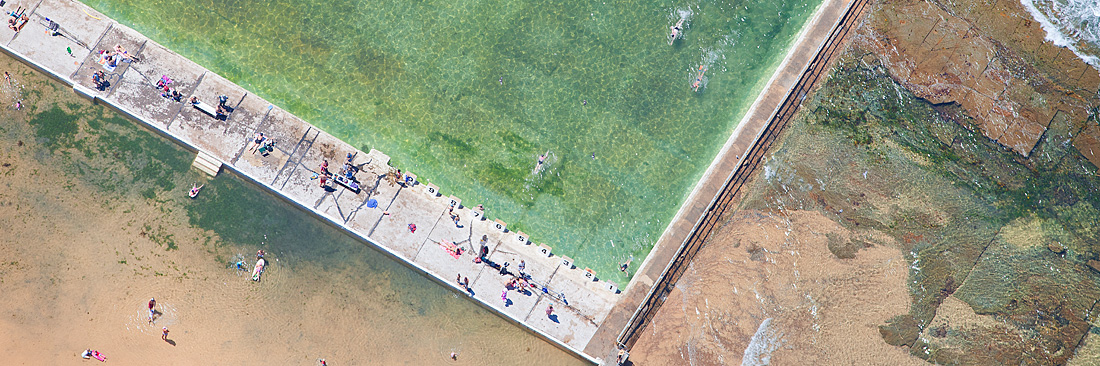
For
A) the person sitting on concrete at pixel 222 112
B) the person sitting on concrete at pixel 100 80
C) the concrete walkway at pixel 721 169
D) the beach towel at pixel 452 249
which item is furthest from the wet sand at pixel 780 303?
the person sitting on concrete at pixel 100 80

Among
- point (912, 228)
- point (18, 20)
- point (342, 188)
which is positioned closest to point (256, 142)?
point (342, 188)

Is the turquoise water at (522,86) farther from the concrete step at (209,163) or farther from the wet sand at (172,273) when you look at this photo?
the wet sand at (172,273)

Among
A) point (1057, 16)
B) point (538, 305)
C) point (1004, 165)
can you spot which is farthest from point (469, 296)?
point (1057, 16)

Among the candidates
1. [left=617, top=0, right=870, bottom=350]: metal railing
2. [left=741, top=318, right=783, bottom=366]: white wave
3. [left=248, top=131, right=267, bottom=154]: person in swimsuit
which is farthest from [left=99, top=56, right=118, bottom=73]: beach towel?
[left=741, top=318, right=783, bottom=366]: white wave

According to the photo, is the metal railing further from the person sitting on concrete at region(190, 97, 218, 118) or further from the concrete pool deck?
the person sitting on concrete at region(190, 97, 218, 118)

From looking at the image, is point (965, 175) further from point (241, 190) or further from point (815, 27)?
point (241, 190)

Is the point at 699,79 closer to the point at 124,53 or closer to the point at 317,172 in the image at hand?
the point at 317,172
